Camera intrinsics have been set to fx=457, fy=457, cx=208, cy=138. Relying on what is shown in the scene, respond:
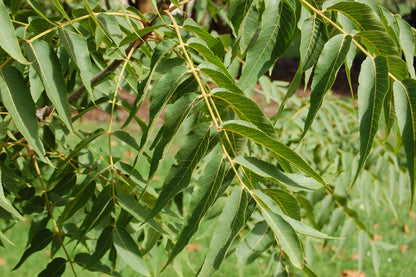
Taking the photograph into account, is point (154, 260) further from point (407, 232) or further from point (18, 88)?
point (407, 232)

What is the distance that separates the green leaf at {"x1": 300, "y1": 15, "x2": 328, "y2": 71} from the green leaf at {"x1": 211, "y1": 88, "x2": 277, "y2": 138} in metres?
0.14

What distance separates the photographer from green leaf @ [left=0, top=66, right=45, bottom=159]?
0.80 m

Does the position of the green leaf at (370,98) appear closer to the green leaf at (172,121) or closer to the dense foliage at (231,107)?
the dense foliage at (231,107)

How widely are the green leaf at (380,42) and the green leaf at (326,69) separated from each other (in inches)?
1.5

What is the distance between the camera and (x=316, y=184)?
0.83 metres

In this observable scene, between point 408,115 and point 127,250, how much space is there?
66cm

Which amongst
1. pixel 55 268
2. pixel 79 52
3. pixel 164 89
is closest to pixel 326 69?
pixel 164 89

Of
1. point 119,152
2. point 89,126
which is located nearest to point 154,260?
point 119,152

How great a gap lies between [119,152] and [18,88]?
5.67 meters

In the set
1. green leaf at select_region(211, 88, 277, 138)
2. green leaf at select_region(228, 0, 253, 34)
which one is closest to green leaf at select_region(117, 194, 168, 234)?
green leaf at select_region(211, 88, 277, 138)

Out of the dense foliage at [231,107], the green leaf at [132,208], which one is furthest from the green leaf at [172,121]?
the green leaf at [132,208]

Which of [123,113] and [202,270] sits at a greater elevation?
[202,270]

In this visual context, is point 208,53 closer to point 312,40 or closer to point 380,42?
point 312,40

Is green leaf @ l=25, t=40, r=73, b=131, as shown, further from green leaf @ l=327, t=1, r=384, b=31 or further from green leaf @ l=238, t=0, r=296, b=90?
green leaf @ l=327, t=1, r=384, b=31
